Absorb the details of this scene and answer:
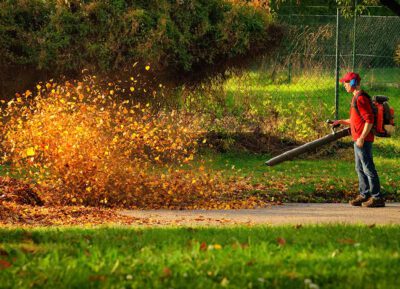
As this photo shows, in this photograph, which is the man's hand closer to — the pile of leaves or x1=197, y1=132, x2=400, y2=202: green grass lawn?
x1=197, y1=132, x2=400, y2=202: green grass lawn

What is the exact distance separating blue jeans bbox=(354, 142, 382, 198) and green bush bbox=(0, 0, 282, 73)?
5111mm

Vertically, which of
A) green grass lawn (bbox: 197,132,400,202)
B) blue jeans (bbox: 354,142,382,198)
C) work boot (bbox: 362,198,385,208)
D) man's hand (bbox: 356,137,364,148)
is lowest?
green grass lawn (bbox: 197,132,400,202)

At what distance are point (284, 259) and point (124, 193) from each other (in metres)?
5.59

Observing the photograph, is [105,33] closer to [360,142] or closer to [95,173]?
[95,173]

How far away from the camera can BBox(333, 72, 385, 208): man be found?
11539 millimetres

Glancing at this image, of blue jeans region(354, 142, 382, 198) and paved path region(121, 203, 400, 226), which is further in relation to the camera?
blue jeans region(354, 142, 382, 198)

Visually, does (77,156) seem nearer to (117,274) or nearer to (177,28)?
(177,28)

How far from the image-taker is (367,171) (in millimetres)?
11711

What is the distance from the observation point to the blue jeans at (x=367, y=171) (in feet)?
38.2

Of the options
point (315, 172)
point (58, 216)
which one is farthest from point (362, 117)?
point (58, 216)

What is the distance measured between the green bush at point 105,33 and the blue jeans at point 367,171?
5.11 m

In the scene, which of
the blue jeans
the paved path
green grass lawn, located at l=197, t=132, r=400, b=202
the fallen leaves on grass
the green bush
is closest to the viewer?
the fallen leaves on grass

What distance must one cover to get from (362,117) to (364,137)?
0.82ft

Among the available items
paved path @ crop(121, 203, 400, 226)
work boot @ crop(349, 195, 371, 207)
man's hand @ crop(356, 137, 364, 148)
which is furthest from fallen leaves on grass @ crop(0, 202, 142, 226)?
work boot @ crop(349, 195, 371, 207)
